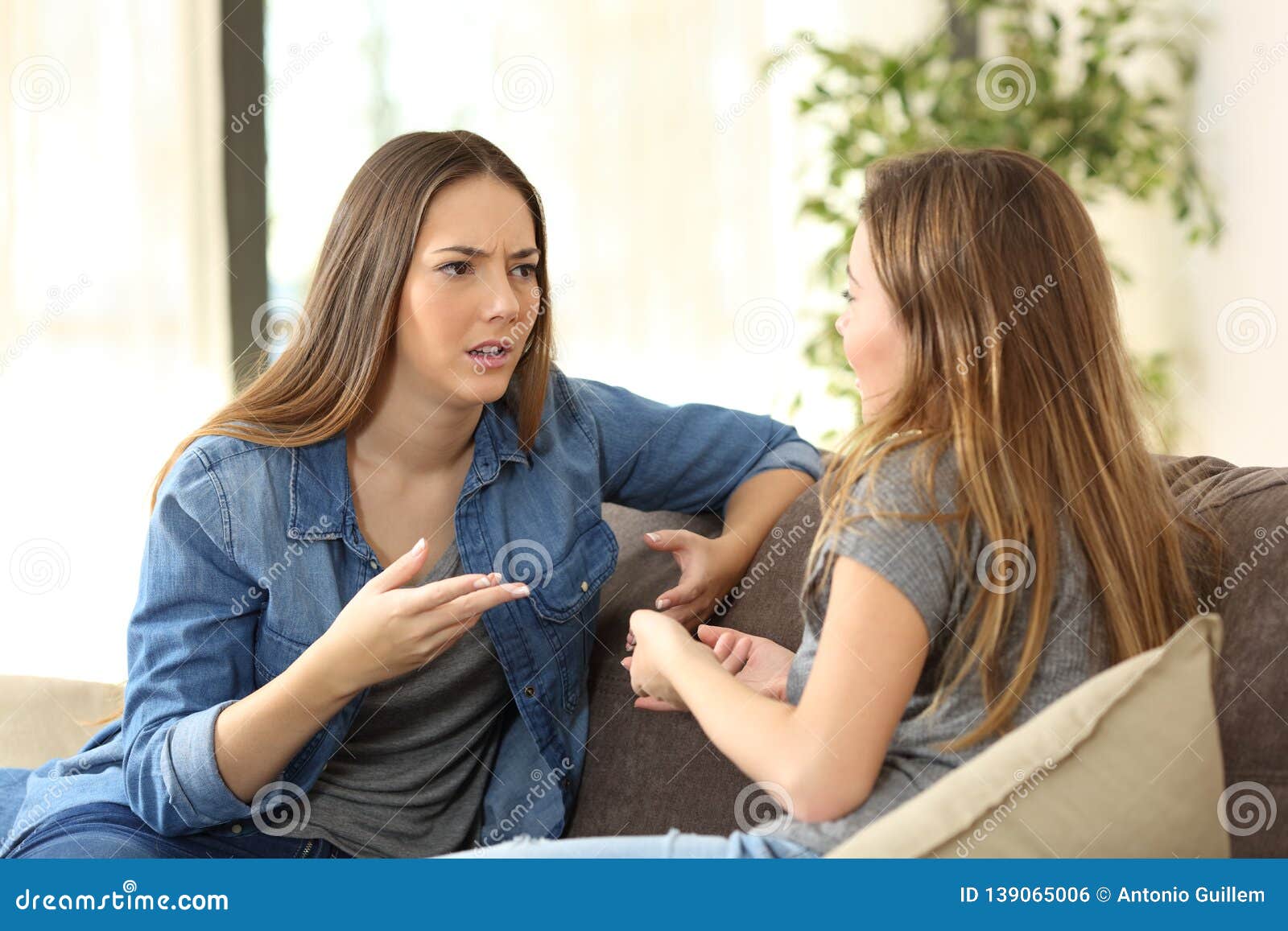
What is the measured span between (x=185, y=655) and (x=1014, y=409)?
92 centimetres

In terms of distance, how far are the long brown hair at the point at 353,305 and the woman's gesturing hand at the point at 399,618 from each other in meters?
0.30

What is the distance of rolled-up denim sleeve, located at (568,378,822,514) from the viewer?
171cm

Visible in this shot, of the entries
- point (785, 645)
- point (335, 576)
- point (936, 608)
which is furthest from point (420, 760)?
point (936, 608)

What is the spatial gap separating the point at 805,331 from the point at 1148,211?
105cm

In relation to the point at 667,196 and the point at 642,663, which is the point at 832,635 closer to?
the point at 642,663

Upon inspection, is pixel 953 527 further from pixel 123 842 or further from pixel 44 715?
pixel 44 715

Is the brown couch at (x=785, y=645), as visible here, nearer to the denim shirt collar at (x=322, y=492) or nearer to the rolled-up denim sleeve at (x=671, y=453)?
the rolled-up denim sleeve at (x=671, y=453)

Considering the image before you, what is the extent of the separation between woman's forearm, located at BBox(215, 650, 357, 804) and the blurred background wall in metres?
2.08

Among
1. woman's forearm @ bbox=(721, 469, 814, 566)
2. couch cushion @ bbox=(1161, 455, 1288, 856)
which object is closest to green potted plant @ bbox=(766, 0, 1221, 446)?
woman's forearm @ bbox=(721, 469, 814, 566)

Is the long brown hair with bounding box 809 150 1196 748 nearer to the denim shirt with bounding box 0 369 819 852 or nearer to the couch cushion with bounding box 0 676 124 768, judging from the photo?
the denim shirt with bounding box 0 369 819 852

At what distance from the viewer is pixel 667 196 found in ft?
12.2

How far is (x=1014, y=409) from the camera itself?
1135mm

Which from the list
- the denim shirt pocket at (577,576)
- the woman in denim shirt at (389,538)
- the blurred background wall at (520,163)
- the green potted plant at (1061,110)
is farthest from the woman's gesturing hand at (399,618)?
the green potted plant at (1061,110)

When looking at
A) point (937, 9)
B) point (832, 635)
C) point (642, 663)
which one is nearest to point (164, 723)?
point (642, 663)
